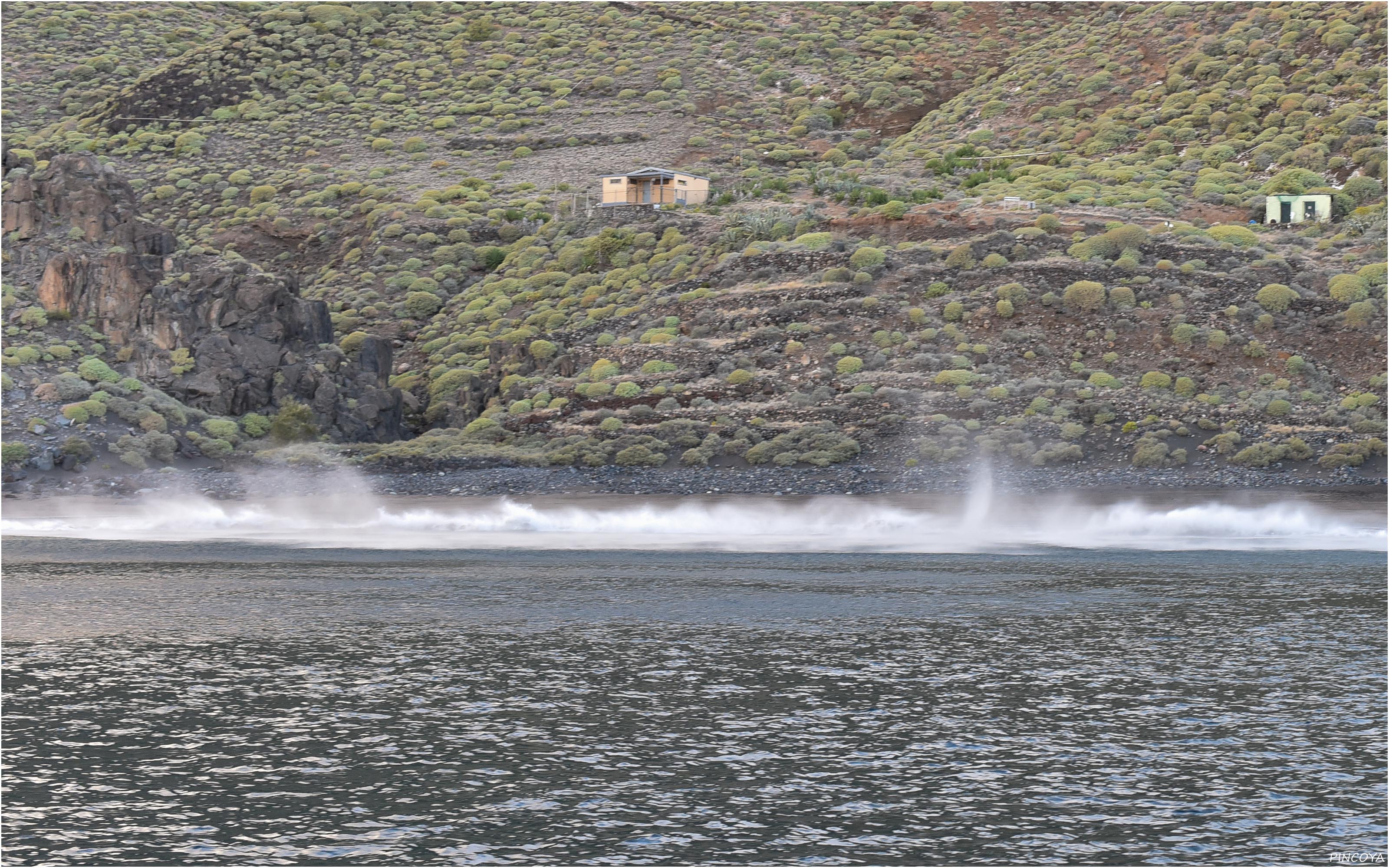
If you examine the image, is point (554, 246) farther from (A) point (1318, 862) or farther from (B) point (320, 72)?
(A) point (1318, 862)

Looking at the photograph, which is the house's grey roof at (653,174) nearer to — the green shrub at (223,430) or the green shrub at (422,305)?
the green shrub at (422,305)

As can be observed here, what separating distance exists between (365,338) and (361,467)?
15.3 m

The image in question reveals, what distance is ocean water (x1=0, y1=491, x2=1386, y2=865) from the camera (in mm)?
16266

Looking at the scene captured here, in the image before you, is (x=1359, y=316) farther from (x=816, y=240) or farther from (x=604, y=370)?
(x=604, y=370)

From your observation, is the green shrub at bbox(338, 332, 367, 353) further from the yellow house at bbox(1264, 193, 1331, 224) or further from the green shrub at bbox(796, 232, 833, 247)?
the yellow house at bbox(1264, 193, 1331, 224)

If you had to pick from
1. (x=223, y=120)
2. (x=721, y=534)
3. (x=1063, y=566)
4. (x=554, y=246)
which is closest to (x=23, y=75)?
(x=223, y=120)

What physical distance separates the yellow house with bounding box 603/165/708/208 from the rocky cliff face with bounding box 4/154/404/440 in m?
27.4

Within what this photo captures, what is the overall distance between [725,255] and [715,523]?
29.0m

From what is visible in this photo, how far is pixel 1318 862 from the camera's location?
15.2m

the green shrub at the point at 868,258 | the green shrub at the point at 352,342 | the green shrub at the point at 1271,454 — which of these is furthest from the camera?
the green shrub at the point at 352,342

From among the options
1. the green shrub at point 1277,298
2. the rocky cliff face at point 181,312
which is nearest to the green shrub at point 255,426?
the rocky cliff face at point 181,312

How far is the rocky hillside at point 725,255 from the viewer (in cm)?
6675

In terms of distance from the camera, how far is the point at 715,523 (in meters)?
59.8

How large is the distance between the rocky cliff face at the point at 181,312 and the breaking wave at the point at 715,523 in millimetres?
10901
